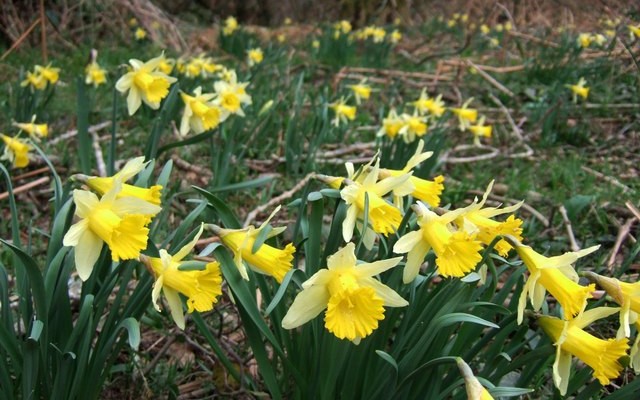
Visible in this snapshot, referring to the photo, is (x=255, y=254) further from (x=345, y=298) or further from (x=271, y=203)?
(x=271, y=203)

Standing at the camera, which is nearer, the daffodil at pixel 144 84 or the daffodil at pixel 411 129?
the daffodil at pixel 144 84

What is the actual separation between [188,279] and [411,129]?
1.96 m

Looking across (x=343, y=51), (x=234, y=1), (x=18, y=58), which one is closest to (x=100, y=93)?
(x=18, y=58)

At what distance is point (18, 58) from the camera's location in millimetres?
5320

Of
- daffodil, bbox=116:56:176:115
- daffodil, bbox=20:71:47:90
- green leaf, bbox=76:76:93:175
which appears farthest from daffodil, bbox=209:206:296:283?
daffodil, bbox=20:71:47:90

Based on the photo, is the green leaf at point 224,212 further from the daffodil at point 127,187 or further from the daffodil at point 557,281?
the daffodil at point 557,281

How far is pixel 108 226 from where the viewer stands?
117cm

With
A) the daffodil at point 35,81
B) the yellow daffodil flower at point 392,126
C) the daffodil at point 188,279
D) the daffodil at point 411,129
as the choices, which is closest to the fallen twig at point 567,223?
the daffodil at point 411,129

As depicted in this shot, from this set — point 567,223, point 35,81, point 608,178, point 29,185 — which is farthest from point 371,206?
point 35,81

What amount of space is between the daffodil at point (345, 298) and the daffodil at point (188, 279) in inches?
6.2

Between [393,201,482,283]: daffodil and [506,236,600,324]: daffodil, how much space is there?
4.0 inches

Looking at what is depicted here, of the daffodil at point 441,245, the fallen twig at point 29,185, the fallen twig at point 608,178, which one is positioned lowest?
the fallen twig at point 608,178

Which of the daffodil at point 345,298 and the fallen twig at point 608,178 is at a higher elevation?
the daffodil at point 345,298

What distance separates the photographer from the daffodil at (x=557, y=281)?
1146 mm
